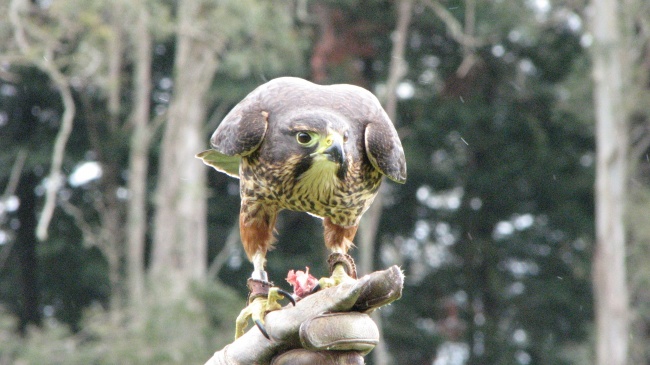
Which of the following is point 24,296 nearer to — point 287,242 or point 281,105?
point 287,242

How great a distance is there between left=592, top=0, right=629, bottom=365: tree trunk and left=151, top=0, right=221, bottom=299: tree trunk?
5.85 metres

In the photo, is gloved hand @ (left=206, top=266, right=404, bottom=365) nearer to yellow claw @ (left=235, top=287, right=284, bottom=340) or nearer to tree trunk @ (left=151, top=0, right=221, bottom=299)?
yellow claw @ (left=235, top=287, right=284, bottom=340)

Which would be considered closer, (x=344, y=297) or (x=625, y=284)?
(x=344, y=297)

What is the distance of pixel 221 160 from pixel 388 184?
15105mm

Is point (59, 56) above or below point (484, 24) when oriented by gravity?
below

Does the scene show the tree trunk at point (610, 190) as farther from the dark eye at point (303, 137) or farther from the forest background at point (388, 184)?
Result: the dark eye at point (303, 137)

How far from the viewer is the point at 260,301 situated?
4609mm

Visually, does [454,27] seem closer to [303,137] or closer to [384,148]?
[384,148]

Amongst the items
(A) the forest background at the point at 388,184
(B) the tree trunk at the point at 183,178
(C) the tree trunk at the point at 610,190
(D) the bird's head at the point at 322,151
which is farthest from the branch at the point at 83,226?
(D) the bird's head at the point at 322,151

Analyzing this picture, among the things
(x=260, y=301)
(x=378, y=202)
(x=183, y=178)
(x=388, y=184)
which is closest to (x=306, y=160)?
(x=260, y=301)

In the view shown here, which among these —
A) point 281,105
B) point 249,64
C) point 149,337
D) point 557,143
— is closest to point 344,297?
point 281,105

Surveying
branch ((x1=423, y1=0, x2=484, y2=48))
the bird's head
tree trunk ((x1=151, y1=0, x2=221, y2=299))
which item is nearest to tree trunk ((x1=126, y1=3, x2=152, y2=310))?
tree trunk ((x1=151, y1=0, x2=221, y2=299))

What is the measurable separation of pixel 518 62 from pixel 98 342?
9.75 metres

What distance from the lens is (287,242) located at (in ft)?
64.1
